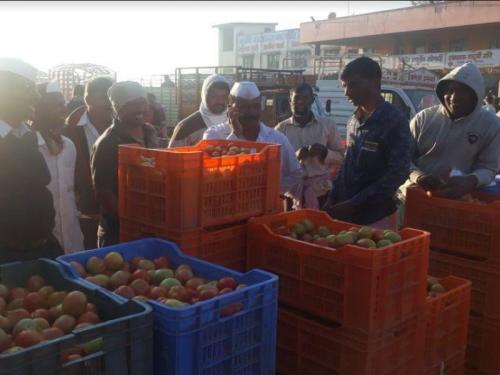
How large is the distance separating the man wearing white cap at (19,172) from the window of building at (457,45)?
3030 centimetres

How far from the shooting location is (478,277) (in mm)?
3193

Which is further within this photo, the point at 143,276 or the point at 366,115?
the point at 366,115

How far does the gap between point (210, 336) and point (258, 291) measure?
0.27 m

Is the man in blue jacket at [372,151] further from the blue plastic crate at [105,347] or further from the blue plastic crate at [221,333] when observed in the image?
the blue plastic crate at [105,347]

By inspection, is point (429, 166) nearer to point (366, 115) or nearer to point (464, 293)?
point (366, 115)

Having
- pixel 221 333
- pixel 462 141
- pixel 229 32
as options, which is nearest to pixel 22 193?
pixel 221 333

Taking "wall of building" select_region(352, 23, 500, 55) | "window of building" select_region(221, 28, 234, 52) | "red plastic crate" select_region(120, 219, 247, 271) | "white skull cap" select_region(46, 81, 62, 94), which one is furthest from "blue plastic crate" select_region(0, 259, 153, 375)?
"window of building" select_region(221, 28, 234, 52)

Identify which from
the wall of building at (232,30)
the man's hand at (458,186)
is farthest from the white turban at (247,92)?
the wall of building at (232,30)

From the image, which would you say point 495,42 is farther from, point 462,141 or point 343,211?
point 343,211

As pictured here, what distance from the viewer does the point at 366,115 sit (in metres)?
3.51

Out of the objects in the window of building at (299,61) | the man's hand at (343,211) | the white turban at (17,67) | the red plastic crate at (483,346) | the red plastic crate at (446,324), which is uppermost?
the window of building at (299,61)

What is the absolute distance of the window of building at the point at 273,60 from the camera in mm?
39500

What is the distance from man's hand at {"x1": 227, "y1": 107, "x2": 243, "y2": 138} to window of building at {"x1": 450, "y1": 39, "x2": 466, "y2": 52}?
94.5ft

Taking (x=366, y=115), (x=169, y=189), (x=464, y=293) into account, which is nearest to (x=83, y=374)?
(x=169, y=189)
